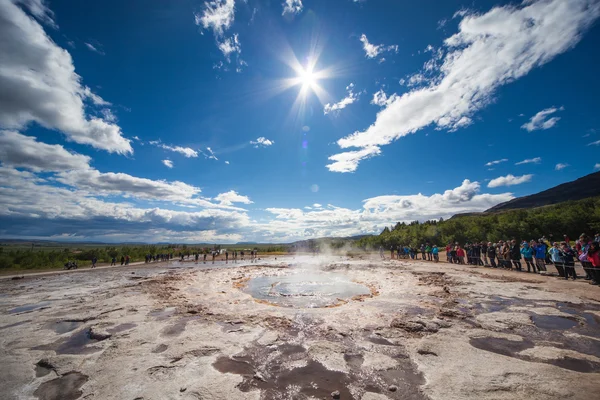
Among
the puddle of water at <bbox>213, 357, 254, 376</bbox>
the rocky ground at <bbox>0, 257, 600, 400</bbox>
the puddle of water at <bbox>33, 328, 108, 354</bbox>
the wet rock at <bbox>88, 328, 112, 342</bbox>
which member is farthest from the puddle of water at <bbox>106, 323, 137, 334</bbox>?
the puddle of water at <bbox>213, 357, 254, 376</bbox>

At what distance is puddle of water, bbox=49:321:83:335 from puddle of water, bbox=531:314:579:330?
13669 mm

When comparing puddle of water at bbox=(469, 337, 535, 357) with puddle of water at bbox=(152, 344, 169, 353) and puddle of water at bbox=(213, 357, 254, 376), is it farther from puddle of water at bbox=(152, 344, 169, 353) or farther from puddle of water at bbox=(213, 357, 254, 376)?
puddle of water at bbox=(152, 344, 169, 353)

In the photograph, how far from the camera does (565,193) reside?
595 ft

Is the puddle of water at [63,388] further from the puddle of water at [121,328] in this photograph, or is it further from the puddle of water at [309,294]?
the puddle of water at [309,294]

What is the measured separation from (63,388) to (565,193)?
269842 millimetres

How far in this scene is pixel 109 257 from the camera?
41.5m

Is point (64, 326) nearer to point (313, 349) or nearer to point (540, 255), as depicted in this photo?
point (313, 349)

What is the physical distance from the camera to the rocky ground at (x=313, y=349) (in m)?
4.20

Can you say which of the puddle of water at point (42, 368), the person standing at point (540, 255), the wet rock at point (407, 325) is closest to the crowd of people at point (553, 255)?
the person standing at point (540, 255)

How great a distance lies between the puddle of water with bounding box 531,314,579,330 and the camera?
6.49m

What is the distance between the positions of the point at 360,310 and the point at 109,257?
48.2 meters

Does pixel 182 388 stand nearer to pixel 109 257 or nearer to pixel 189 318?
pixel 189 318

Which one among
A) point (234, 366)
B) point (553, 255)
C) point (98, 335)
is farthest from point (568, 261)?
point (98, 335)

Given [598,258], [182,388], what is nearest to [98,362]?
[182,388]
